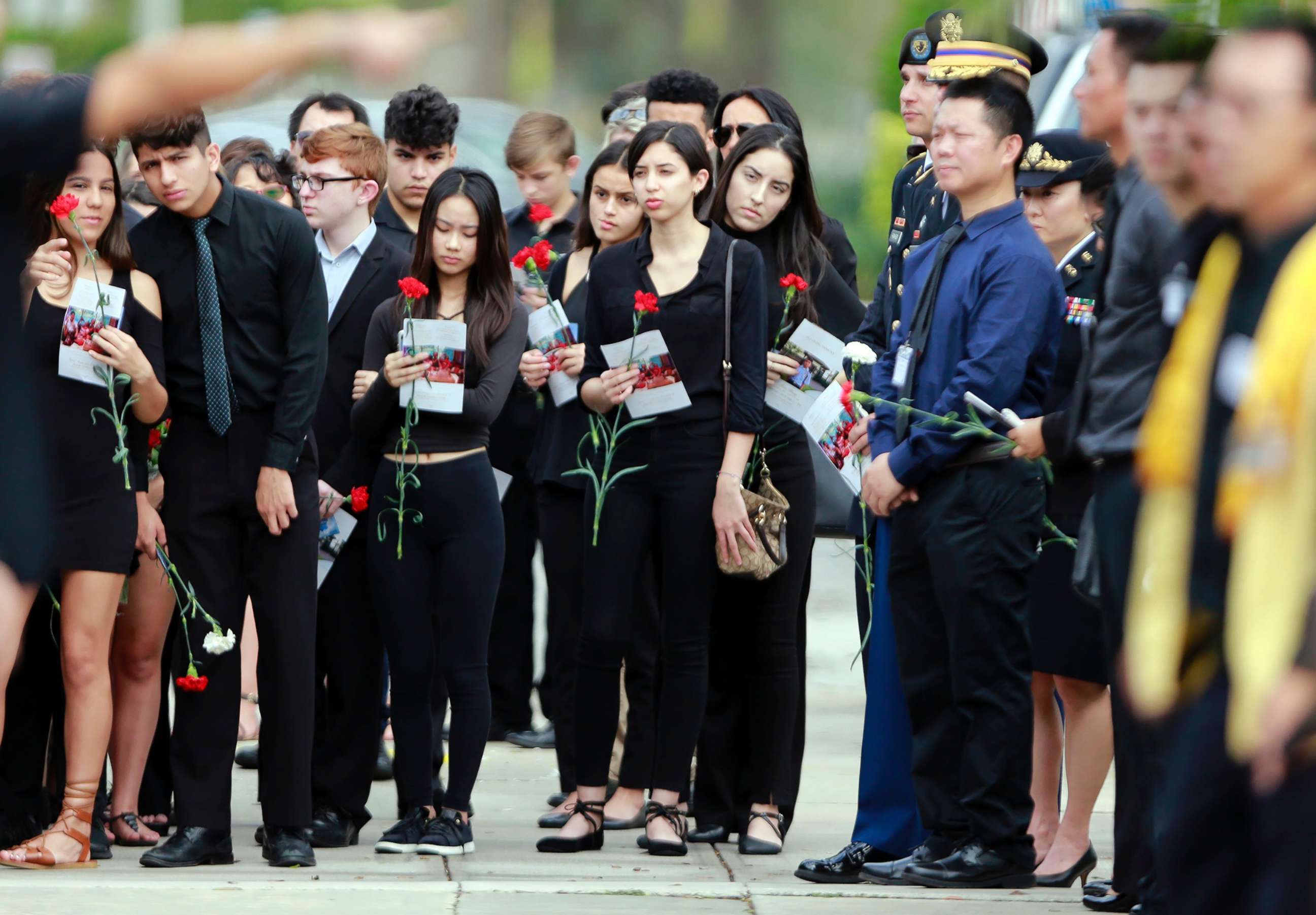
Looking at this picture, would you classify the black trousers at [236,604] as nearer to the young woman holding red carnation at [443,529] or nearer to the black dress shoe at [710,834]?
the young woman holding red carnation at [443,529]

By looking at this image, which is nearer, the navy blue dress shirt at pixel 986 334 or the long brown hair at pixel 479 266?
the navy blue dress shirt at pixel 986 334

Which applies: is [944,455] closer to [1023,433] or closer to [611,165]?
[1023,433]

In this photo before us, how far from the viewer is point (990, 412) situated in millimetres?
4992

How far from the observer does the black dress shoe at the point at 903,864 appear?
527 centimetres

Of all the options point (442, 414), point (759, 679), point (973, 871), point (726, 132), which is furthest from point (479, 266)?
point (973, 871)

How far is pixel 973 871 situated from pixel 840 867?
0.44 metres

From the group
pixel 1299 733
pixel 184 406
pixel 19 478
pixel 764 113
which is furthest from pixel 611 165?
pixel 1299 733

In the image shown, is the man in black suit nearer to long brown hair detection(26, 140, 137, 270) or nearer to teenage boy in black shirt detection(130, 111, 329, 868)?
teenage boy in black shirt detection(130, 111, 329, 868)

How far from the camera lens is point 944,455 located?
509 cm

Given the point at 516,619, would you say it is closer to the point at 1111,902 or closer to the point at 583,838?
the point at 583,838

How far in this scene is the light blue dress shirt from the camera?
626 centimetres

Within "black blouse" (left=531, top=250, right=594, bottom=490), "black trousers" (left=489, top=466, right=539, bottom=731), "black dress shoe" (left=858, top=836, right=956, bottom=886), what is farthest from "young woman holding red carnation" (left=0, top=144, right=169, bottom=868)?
"black trousers" (left=489, top=466, right=539, bottom=731)

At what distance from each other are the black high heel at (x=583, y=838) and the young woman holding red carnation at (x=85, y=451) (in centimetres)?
137

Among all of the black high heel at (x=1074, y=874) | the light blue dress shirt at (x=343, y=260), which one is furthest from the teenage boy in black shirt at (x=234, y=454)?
the black high heel at (x=1074, y=874)
